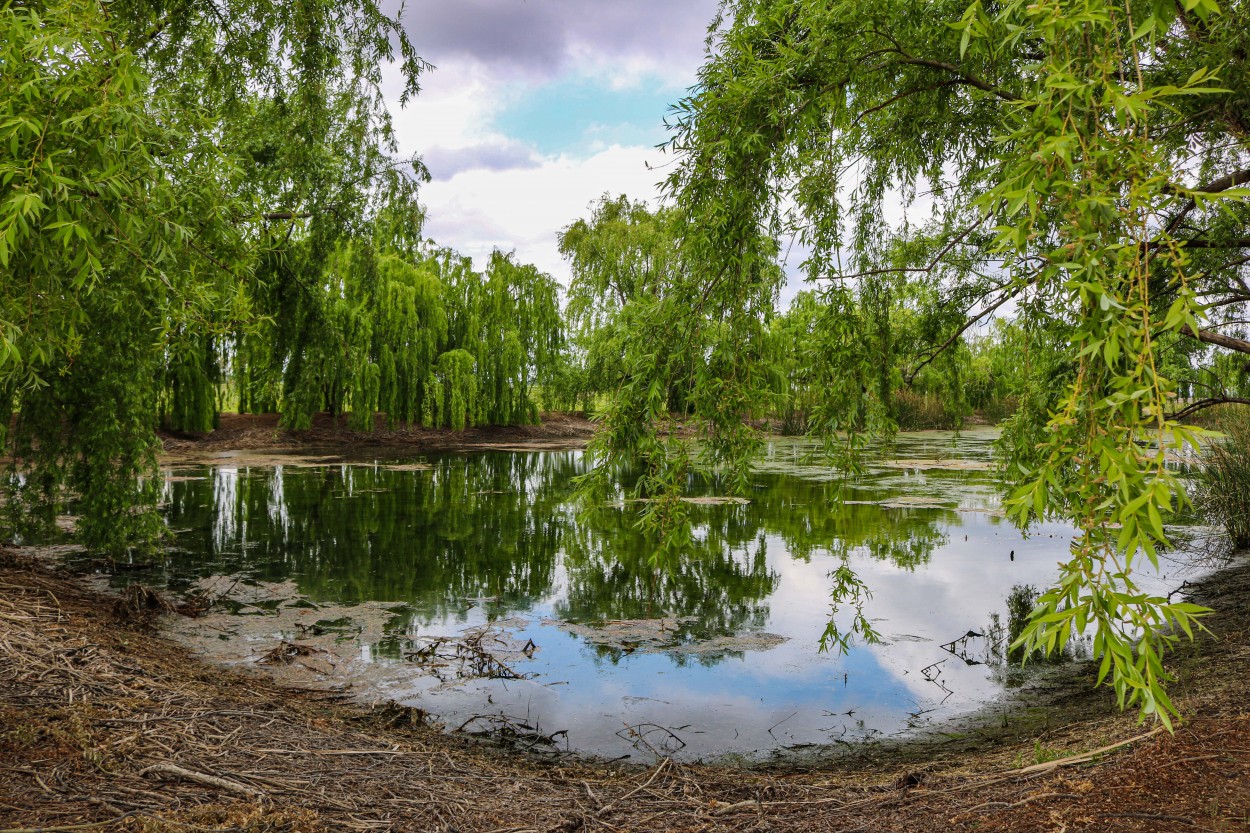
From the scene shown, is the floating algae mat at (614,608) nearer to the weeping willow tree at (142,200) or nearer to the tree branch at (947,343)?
the tree branch at (947,343)

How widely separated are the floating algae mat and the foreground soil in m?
0.72

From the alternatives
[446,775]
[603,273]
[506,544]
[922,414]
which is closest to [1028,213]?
[446,775]

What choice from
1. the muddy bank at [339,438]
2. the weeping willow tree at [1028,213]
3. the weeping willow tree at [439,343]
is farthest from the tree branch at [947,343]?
the muddy bank at [339,438]

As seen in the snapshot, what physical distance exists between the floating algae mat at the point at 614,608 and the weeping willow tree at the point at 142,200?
5.17 feet

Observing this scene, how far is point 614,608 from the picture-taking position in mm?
7180

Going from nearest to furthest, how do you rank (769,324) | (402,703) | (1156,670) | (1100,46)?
1. (1156,670)
2. (1100,46)
3. (769,324)
4. (402,703)

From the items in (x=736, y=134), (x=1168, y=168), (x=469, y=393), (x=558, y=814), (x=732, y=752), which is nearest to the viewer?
(x=1168, y=168)

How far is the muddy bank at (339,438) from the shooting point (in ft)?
62.3

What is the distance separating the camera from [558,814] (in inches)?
123

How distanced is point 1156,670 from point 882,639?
16.6 feet

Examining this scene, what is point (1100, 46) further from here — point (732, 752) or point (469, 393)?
point (469, 393)

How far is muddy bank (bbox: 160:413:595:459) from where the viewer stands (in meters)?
19.0

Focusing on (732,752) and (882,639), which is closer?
(732,752)

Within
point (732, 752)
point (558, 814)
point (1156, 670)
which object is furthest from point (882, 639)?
point (1156, 670)
